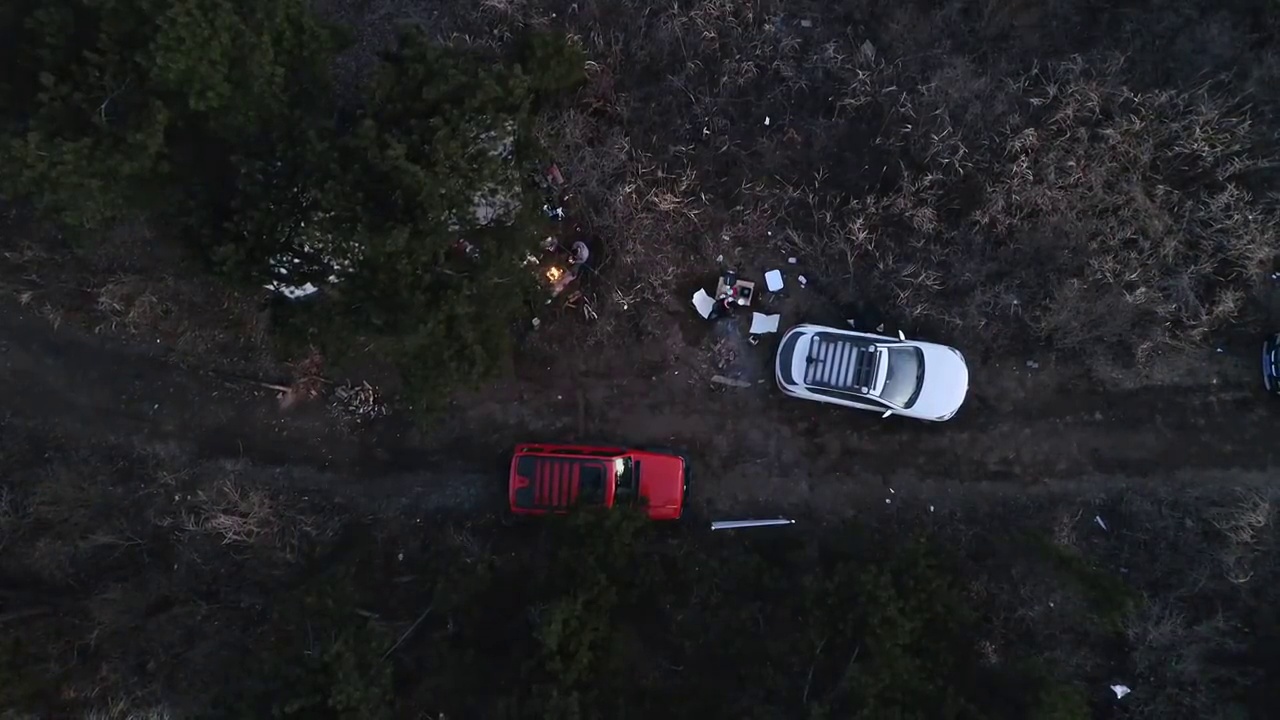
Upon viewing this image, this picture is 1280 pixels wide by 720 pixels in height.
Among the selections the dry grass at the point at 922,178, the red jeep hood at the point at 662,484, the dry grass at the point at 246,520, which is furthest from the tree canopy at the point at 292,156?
the dry grass at the point at 246,520

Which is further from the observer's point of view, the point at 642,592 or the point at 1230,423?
the point at 1230,423

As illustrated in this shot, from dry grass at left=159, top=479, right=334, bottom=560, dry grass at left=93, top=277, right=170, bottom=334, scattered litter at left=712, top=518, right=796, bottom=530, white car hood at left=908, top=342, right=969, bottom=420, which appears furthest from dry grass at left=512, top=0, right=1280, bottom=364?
dry grass at left=93, top=277, right=170, bottom=334

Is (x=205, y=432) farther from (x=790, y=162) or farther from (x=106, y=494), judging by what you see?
(x=790, y=162)

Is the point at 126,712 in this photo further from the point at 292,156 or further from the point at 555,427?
the point at 292,156

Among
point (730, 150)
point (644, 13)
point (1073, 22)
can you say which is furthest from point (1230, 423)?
point (644, 13)

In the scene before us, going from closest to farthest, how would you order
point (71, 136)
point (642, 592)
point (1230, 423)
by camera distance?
1. point (71, 136)
2. point (642, 592)
3. point (1230, 423)

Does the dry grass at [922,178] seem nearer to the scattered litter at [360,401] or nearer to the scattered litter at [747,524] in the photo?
the scattered litter at [747,524]

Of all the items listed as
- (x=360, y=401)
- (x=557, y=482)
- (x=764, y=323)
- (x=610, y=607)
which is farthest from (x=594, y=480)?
(x=360, y=401)

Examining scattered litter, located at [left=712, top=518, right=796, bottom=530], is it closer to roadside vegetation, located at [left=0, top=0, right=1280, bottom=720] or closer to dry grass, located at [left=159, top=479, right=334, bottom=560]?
roadside vegetation, located at [left=0, top=0, right=1280, bottom=720]
